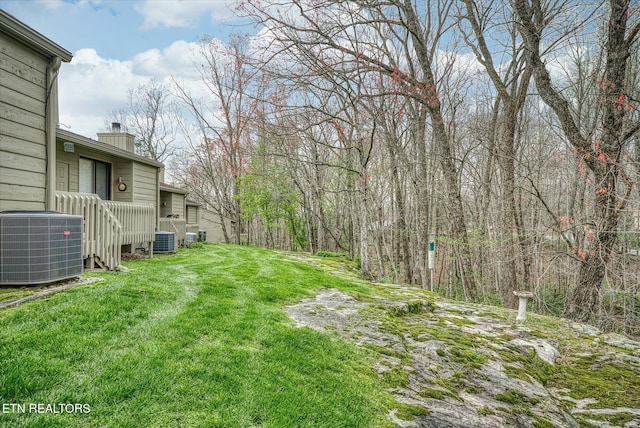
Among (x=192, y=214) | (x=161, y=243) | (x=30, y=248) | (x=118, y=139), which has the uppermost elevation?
(x=118, y=139)

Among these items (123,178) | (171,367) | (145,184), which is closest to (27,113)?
(171,367)

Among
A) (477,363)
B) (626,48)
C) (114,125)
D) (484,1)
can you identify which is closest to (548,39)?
(484,1)

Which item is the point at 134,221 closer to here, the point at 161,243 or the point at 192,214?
the point at 161,243

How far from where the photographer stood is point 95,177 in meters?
8.47

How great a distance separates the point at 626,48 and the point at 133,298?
25.5 ft

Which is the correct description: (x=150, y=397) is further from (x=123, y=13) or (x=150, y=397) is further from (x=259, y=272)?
(x=123, y=13)

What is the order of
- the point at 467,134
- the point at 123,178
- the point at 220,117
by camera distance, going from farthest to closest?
the point at 220,117 < the point at 467,134 < the point at 123,178

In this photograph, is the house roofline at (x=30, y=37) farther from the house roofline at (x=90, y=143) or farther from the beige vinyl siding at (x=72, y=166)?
the beige vinyl siding at (x=72, y=166)

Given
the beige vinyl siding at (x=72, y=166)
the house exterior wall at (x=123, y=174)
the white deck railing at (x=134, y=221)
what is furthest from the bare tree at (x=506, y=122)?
the beige vinyl siding at (x=72, y=166)

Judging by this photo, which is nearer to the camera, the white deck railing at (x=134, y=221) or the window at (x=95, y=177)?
the white deck railing at (x=134, y=221)

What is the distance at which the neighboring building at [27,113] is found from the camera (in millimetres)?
3869
